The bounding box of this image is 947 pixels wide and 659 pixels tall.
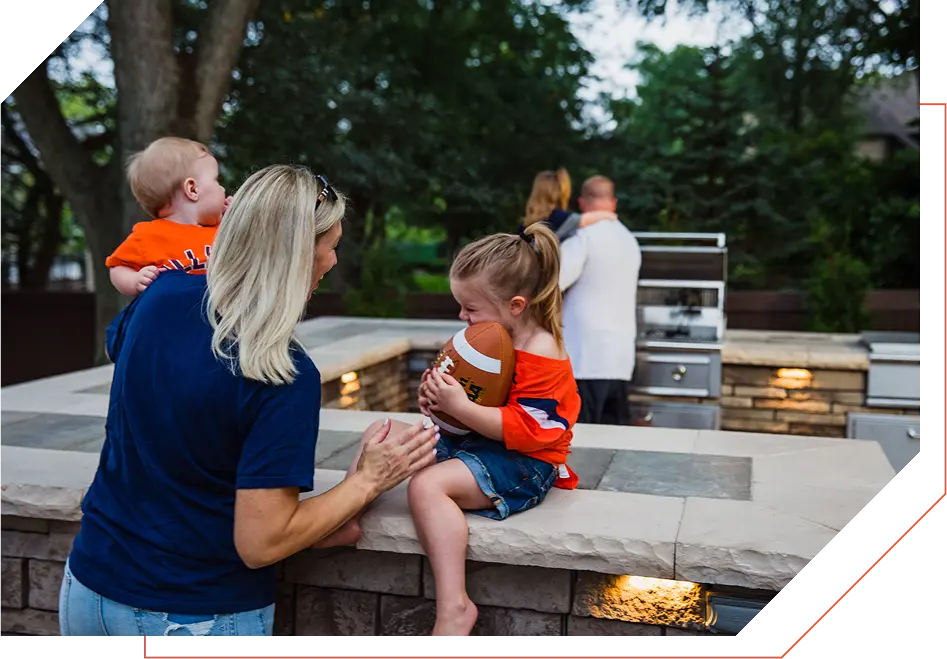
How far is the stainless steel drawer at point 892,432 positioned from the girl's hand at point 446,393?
4.79 m

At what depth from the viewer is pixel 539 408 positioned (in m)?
2.42

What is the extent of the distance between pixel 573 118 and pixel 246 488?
12135 millimetres

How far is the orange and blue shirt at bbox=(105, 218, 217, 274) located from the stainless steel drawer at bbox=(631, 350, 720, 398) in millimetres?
4204

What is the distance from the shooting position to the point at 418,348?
23.8ft

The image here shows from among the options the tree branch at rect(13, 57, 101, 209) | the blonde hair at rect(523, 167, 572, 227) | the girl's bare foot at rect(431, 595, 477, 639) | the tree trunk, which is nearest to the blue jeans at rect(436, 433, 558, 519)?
the girl's bare foot at rect(431, 595, 477, 639)

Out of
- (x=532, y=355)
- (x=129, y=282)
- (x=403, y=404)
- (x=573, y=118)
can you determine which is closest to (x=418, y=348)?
(x=403, y=404)

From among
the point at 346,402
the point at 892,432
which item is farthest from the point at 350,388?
the point at 892,432

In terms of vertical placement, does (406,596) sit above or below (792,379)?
below

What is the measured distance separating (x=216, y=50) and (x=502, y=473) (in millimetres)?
6073

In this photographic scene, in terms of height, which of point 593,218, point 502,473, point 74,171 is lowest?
point 502,473

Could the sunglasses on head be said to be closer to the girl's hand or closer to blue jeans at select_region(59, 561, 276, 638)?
the girl's hand

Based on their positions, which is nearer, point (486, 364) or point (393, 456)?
point (393, 456)

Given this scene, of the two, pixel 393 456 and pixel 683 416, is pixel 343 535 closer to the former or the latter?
pixel 393 456

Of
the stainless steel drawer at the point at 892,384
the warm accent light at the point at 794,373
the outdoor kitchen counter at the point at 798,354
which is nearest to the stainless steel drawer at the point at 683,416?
the outdoor kitchen counter at the point at 798,354
